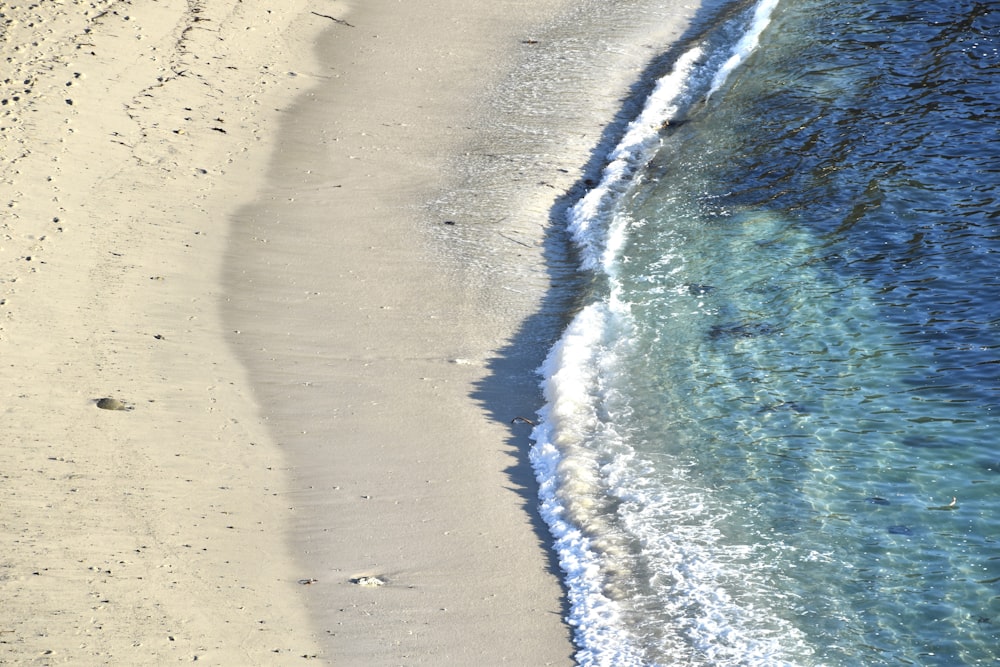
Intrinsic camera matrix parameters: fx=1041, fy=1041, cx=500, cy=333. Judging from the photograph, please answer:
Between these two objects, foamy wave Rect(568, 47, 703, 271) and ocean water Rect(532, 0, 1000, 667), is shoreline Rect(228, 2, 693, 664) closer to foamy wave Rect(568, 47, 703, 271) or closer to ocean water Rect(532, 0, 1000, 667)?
foamy wave Rect(568, 47, 703, 271)

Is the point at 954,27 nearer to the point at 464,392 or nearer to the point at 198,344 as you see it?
the point at 464,392

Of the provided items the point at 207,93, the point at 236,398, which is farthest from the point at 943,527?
the point at 207,93

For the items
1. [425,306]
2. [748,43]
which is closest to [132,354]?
[425,306]

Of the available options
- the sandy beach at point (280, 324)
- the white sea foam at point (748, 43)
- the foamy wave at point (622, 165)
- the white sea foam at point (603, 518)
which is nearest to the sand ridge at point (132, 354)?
the sandy beach at point (280, 324)

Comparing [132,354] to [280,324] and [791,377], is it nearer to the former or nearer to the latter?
[280,324]

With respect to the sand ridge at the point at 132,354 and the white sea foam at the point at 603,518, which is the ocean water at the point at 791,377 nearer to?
the white sea foam at the point at 603,518

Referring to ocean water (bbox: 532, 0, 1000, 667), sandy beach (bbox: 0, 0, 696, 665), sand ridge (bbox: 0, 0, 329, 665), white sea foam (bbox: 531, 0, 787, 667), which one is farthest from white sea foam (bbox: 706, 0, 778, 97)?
sand ridge (bbox: 0, 0, 329, 665)
